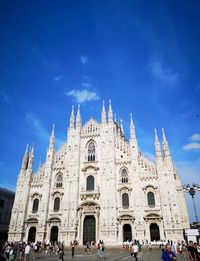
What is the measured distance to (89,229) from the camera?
34656 millimetres

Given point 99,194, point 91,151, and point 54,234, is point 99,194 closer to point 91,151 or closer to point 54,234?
point 91,151

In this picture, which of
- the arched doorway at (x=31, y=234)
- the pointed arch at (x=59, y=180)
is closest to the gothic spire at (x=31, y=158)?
the pointed arch at (x=59, y=180)

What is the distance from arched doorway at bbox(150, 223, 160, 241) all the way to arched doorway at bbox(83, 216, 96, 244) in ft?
29.2

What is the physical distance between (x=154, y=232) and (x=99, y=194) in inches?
394

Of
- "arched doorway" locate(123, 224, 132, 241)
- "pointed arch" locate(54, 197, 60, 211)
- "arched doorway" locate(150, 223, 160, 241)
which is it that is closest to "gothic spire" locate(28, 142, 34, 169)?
"pointed arch" locate(54, 197, 60, 211)

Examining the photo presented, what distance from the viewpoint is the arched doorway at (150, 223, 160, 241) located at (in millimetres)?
31484

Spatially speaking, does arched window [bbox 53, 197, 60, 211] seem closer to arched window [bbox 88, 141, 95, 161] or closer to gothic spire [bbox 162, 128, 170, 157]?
arched window [bbox 88, 141, 95, 161]

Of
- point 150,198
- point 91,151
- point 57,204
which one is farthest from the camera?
point 91,151

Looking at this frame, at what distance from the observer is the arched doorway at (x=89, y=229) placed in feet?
112

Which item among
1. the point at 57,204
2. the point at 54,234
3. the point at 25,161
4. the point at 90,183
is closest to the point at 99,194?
the point at 90,183

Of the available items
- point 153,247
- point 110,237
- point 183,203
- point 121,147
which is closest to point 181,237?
point 153,247

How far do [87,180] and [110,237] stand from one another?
992 centimetres

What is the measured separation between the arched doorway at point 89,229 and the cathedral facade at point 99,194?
141 mm

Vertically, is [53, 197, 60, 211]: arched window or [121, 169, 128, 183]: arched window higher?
[121, 169, 128, 183]: arched window
